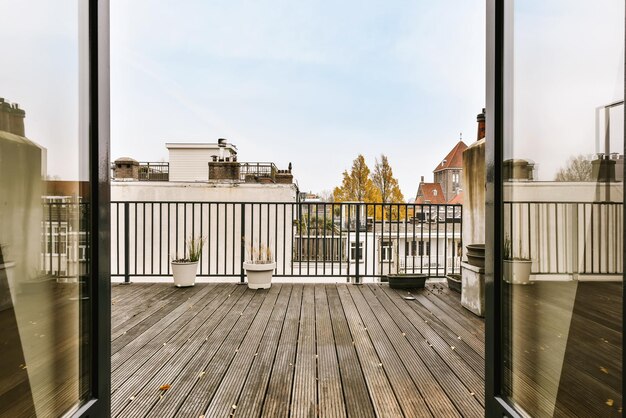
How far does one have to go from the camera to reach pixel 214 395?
182 centimetres

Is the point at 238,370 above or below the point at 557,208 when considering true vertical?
below

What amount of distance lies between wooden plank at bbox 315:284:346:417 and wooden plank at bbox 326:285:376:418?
29mm

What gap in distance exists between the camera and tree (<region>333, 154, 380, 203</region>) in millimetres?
18702

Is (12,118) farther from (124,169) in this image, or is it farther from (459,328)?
(124,169)

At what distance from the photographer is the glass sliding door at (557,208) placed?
2.65ft

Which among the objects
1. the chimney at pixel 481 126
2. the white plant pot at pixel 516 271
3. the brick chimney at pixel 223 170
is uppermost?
the brick chimney at pixel 223 170

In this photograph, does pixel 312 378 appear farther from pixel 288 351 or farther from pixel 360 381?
pixel 288 351

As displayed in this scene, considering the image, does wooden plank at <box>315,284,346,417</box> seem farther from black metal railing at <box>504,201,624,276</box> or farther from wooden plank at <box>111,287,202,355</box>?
wooden plank at <box>111,287,202,355</box>

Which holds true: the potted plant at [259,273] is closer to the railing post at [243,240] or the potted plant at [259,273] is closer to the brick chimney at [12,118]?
the railing post at [243,240]

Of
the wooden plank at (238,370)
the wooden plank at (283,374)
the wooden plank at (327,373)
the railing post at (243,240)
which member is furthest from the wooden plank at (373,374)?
the railing post at (243,240)

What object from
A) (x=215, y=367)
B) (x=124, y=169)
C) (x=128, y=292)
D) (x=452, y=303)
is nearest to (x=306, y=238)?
(x=128, y=292)

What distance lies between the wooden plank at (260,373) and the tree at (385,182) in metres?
16.1

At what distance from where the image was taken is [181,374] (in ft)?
6.75

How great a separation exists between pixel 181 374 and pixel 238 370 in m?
0.32
